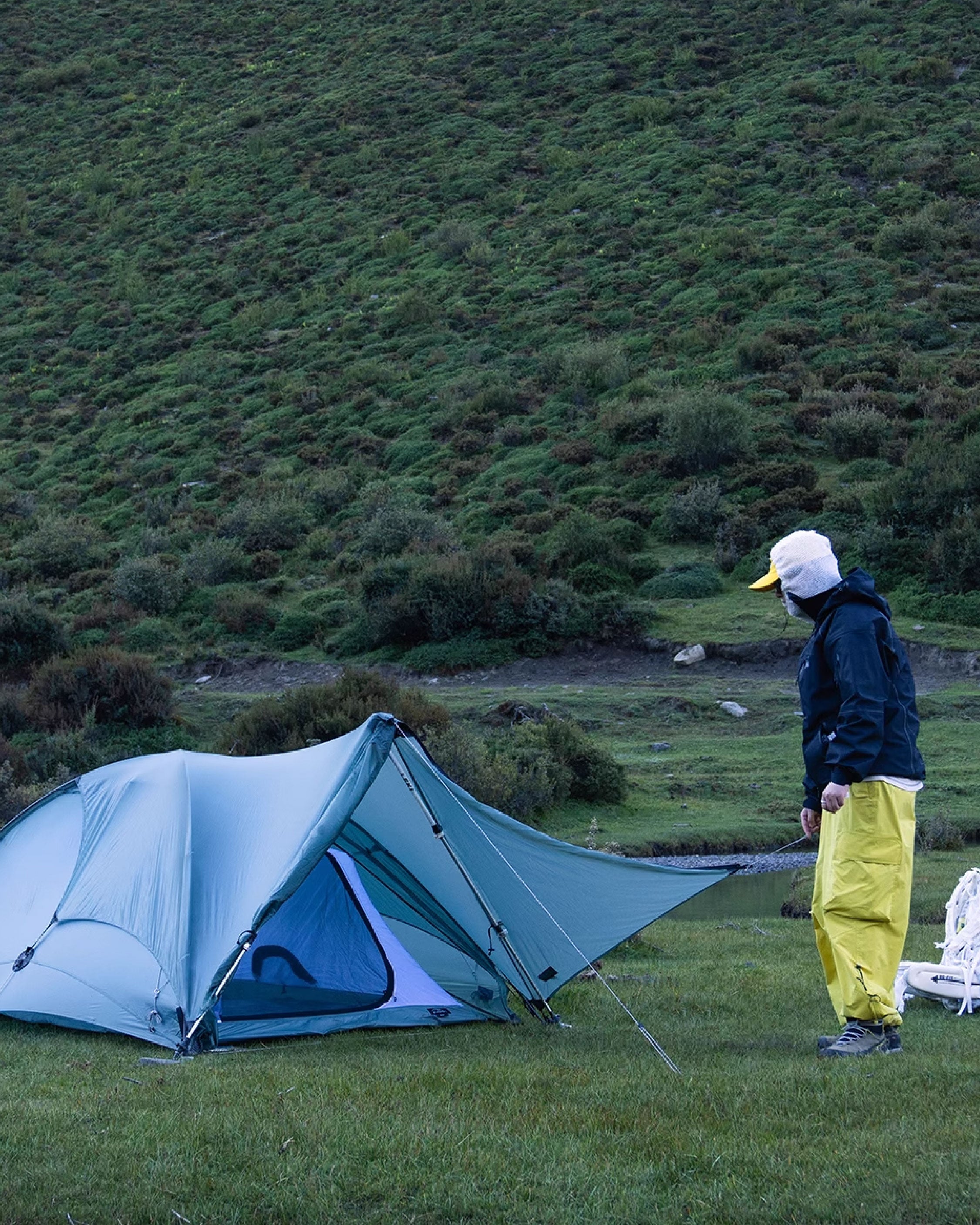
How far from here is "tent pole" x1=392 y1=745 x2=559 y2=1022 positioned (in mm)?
6949

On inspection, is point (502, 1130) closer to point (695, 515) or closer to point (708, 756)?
point (708, 756)

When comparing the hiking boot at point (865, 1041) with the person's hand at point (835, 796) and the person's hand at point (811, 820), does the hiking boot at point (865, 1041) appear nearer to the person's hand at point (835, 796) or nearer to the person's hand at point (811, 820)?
the person's hand at point (811, 820)

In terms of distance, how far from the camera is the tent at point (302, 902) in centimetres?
658

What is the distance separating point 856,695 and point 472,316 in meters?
36.0

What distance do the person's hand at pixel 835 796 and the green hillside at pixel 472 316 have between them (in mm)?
17871

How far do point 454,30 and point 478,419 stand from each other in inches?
1171

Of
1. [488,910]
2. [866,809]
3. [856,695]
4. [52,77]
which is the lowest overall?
[488,910]

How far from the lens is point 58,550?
31578 mm

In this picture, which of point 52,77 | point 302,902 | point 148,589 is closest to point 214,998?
point 302,902

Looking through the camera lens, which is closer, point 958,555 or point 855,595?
point 855,595

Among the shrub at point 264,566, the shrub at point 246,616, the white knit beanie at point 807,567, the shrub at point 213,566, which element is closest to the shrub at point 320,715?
the shrub at point 246,616

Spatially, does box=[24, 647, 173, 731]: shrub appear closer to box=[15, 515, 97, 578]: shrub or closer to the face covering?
box=[15, 515, 97, 578]: shrub

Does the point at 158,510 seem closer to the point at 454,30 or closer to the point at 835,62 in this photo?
the point at 835,62

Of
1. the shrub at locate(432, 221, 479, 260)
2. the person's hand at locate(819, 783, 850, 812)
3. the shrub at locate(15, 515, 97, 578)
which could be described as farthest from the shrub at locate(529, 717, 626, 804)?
the shrub at locate(432, 221, 479, 260)
